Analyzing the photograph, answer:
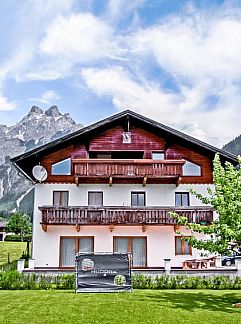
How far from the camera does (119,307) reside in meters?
12.6

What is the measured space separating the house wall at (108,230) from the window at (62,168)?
0.80 m

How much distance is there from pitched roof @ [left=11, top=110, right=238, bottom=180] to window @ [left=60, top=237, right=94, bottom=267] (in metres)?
5.08

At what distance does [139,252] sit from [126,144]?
648 centimetres

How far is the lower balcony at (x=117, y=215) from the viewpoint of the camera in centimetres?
2389

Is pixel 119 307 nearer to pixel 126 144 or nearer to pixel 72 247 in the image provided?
pixel 72 247

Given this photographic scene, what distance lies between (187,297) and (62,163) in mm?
13039

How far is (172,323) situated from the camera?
11.0 m

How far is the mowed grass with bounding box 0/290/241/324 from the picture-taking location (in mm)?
11352

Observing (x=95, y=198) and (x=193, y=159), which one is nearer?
(x=95, y=198)

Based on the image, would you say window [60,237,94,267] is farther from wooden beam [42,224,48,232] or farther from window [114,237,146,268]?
window [114,237,146,268]

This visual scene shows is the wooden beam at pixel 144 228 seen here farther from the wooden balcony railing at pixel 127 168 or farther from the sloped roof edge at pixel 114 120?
the sloped roof edge at pixel 114 120

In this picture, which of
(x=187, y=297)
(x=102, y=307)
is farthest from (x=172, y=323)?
(x=187, y=297)

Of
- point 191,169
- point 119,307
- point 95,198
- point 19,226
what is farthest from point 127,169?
point 19,226

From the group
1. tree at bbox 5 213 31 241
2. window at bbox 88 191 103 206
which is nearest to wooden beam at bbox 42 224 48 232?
window at bbox 88 191 103 206
